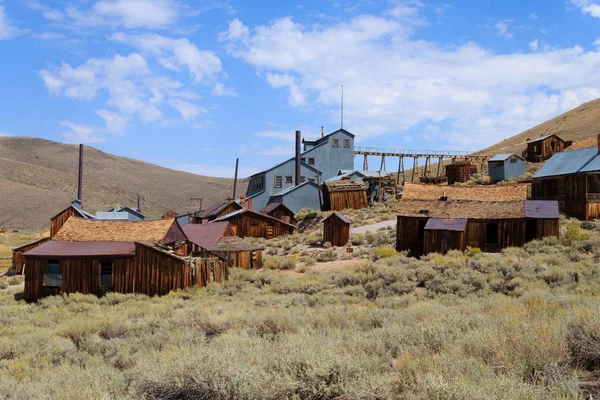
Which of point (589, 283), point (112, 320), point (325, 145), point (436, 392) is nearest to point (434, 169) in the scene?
point (325, 145)

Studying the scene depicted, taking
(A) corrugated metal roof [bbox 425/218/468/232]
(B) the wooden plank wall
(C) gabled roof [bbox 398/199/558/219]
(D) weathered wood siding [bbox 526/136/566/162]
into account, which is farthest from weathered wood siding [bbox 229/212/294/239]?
(D) weathered wood siding [bbox 526/136/566/162]

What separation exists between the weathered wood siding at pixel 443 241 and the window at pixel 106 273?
49.0 ft

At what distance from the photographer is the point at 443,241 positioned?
24.1 meters

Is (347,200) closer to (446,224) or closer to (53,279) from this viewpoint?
(446,224)

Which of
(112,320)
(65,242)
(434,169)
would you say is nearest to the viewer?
(112,320)

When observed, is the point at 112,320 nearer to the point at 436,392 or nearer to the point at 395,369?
the point at 395,369

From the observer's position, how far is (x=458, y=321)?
873 centimetres

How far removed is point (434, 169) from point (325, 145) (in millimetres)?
28193

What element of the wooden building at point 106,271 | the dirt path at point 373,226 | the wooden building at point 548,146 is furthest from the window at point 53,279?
the wooden building at point 548,146

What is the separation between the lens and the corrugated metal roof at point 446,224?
78.3 ft

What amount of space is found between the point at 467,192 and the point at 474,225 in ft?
13.4

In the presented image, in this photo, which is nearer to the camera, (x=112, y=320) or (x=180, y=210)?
(x=112, y=320)

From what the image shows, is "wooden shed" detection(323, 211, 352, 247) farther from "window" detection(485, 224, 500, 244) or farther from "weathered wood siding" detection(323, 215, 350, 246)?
"window" detection(485, 224, 500, 244)

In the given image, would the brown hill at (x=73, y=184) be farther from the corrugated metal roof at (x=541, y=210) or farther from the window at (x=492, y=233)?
the corrugated metal roof at (x=541, y=210)
